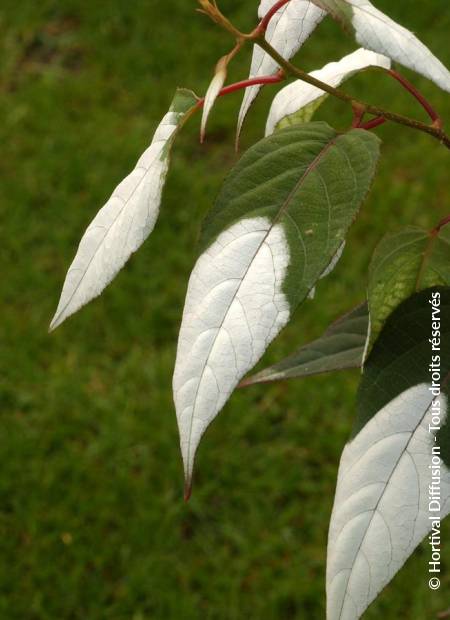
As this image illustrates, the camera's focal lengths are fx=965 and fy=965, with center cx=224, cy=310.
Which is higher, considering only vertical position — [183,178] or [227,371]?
[183,178]

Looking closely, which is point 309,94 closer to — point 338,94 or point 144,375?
point 338,94

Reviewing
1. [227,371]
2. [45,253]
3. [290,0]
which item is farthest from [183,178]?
[227,371]

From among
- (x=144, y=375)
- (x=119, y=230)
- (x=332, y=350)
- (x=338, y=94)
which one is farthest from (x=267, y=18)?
(x=144, y=375)

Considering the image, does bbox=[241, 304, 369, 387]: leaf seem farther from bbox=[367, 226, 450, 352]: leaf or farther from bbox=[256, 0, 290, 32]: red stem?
bbox=[256, 0, 290, 32]: red stem

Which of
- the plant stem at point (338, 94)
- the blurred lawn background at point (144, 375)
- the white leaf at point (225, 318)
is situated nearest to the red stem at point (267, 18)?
the plant stem at point (338, 94)

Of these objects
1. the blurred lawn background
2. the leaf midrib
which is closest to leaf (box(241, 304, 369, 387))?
the leaf midrib

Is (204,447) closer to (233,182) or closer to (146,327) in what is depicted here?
(146,327)
